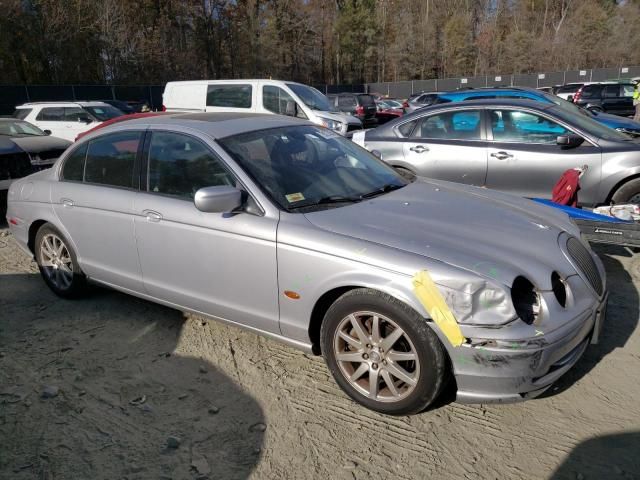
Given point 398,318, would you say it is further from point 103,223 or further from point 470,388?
point 103,223

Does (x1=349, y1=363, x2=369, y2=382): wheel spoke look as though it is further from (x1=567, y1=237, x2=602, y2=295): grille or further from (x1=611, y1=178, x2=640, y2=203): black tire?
(x1=611, y1=178, x2=640, y2=203): black tire

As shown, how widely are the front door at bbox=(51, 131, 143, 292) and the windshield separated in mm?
8299

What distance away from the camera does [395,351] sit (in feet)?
9.10

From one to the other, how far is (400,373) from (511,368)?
1.89ft

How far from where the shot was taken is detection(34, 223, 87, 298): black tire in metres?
4.39

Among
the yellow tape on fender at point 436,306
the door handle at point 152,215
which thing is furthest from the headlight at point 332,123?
the yellow tape on fender at point 436,306

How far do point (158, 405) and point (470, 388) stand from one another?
6.07 ft

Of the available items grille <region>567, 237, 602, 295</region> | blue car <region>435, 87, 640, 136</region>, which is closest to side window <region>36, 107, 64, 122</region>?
blue car <region>435, 87, 640, 136</region>

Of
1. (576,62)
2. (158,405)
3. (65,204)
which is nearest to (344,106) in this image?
(65,204)

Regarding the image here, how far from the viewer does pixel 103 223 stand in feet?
13.0

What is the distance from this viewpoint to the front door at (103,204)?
3850 millimetres

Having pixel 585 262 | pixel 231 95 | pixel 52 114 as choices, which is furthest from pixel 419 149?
pixel 52 114

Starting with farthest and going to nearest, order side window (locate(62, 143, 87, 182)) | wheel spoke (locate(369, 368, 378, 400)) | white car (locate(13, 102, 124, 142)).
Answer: white car (locate(13, 102, 124, 142)), side window (locate(62, 143, 87, 182)), wheel spoke (locate(369, 368, 378, 400))

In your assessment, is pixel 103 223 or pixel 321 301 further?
pixel 103 223
